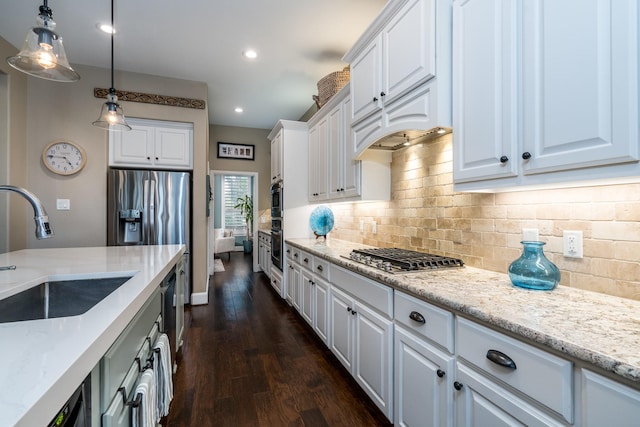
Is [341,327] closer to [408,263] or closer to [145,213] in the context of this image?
[408,263]

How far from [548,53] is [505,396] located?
3.94 ft

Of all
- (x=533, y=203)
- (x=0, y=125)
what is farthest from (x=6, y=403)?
(x=0, y=125)

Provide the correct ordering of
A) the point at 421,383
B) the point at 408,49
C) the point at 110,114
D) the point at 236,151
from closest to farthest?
the point at 421,383
the point at 408,49
the point at 110,114
the point at 236,151

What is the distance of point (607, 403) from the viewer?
2.40 feet

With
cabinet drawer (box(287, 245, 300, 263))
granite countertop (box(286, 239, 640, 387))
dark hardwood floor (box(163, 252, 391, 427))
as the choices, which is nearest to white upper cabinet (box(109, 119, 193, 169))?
cabinet drawer (box(287, 245, 300, 263))

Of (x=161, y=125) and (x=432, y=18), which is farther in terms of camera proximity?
(x=161, y=125)

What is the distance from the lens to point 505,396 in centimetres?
97

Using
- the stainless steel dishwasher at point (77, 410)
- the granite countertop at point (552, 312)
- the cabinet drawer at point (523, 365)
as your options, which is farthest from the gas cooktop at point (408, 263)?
the stainless steel dishwasher at point (77, 410)

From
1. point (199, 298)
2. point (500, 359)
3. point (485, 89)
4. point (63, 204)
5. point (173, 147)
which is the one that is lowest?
point (199, 298)

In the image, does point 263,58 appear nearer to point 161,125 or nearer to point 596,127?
point 161,125

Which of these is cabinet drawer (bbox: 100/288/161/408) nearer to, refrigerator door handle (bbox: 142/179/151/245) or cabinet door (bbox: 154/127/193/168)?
refrigerator door handle (bbox: 142/179/151/245)

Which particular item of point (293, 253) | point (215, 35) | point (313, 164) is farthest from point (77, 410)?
point (313, 164)

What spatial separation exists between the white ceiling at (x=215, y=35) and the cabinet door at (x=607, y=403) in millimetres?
2742

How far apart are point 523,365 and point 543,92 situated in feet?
3.12
